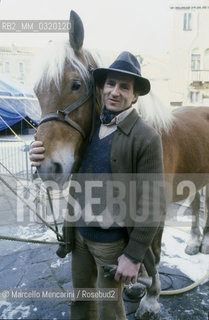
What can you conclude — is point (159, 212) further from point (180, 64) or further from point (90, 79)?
point (180, 64)

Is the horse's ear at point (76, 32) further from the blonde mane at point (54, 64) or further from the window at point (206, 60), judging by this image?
the window at point (206, 60)

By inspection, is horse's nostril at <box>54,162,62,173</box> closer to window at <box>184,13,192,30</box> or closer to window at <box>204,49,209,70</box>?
window at <box>204,49,209,70</box>

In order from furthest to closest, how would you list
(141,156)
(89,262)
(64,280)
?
1. (64,280)
2. (89,262)
3. (141,156)

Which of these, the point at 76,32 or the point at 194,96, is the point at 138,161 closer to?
the point at 76,32

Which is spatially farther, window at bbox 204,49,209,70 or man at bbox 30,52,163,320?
window at bbox 204,49,209,70

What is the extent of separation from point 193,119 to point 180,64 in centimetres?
2309

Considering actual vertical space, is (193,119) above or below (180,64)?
below

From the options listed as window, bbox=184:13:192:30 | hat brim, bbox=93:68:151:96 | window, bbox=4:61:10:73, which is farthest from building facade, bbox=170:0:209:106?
hat brim, bbox=93:68:151:96

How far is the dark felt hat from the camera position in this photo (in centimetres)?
136

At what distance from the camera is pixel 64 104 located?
143 centimetres

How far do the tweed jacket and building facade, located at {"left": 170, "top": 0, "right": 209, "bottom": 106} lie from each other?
78.4ft

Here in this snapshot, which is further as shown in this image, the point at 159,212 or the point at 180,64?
the point at 180,64

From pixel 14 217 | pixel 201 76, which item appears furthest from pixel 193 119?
pixel 201 76

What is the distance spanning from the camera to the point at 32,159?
134cm
